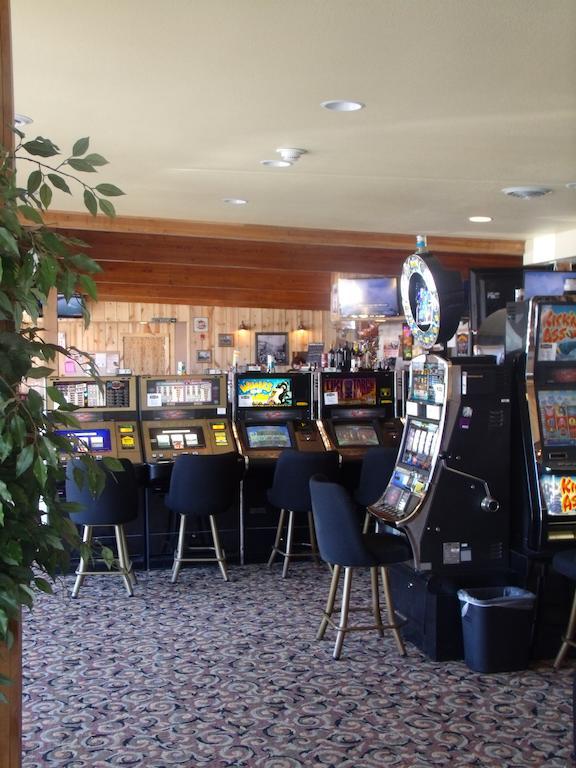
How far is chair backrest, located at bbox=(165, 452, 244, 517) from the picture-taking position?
593 cm

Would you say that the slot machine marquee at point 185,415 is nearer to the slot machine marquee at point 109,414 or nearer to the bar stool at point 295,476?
the slot machine marquee at point 109,414

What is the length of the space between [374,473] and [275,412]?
108cm

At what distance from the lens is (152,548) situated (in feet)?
A: 21.4

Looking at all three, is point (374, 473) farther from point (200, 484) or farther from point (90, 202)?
point (90, 202)

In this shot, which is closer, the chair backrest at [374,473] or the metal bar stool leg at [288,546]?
the chair backrest at [374,473]

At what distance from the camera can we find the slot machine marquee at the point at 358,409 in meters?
6.98

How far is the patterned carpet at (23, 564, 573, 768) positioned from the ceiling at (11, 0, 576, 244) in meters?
2.75

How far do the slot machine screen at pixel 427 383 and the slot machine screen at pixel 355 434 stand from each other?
80.9 inches

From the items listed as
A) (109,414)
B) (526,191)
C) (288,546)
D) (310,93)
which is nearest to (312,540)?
(288,546)

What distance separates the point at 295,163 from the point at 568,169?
1712 millimetres

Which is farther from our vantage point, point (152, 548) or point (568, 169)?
point (152, 548)

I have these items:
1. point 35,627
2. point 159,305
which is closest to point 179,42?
point 35,627

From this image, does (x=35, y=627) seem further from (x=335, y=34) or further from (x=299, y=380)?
(x=335, y=34)

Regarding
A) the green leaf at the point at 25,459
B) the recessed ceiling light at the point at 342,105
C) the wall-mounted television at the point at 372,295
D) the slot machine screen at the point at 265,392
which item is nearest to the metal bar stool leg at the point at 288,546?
the slot machine screen at the point at 265,392
